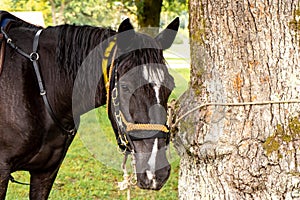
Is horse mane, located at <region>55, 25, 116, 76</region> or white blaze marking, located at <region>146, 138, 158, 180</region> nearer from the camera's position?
white blaze marking, located at <region>146, 138, 158, 180</region>

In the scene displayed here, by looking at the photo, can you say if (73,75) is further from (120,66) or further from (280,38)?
(280,38)

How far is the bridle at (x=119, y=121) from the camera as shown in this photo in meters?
2.41

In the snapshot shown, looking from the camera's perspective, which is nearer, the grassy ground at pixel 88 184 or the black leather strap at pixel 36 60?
the black leather strap at pixel 36 60

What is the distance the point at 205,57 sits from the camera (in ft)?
8.41

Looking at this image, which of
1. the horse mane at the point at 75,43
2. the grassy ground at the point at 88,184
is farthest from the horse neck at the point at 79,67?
the grassy ground at the point at 88,184

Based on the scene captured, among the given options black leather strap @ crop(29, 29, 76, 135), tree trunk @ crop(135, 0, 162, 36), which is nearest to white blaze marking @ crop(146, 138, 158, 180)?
black leather strap @ crop(29, 29, 76, 135)

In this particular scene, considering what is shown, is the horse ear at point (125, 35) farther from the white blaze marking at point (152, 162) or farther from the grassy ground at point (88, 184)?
the grassy ground at point (88, 184)

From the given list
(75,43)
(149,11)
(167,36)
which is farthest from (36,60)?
(149,11)

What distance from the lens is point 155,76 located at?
2451mm

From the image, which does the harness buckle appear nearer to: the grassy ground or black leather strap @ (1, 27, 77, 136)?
black leather strap @ (1, 27, 77, 136)

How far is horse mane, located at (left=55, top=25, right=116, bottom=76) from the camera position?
9.68 feet

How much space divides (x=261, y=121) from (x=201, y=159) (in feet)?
1.33

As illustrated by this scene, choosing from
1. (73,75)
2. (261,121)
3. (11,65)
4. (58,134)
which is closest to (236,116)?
(261,121)

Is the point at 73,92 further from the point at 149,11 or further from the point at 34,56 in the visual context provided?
the point at 149,11
